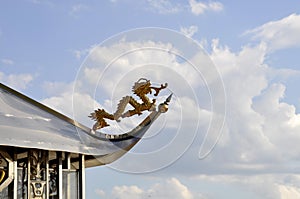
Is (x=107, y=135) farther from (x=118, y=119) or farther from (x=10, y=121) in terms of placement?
(x=10, y=121)

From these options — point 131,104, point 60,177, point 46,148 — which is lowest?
point 60,177

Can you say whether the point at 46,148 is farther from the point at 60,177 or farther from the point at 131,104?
the point at 131,104

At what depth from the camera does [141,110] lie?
11688 mm

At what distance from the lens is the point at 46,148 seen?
10156 millimetres

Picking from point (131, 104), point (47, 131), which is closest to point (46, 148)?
point (47, 131)

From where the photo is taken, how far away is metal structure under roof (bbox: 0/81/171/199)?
32.6 ft

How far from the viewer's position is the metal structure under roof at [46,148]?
391 inches

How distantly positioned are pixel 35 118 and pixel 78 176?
4.19ft

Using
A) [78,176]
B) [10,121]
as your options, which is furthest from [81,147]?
[10,121]

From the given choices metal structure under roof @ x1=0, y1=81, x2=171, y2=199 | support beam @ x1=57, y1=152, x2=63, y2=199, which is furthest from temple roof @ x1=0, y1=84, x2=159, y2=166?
support beam @ x1=57, y1=152, x2=63, y2=199

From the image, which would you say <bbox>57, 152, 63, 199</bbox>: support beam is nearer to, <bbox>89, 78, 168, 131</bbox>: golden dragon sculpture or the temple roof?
the temple roof

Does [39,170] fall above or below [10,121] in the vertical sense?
below

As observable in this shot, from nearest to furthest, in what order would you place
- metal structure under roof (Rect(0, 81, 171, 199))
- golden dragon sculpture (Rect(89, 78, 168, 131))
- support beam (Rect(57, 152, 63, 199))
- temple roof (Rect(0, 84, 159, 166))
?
metal structure under roof (Rect(0, 81, 171, 199)), temple roof (Rect(0, 84, 159, 166)), support beam (Rect(57, 152, 63, 199)), golden dragon sculpture (Rect(89, 78, 168, 131))

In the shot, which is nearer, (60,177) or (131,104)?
(60,177)
